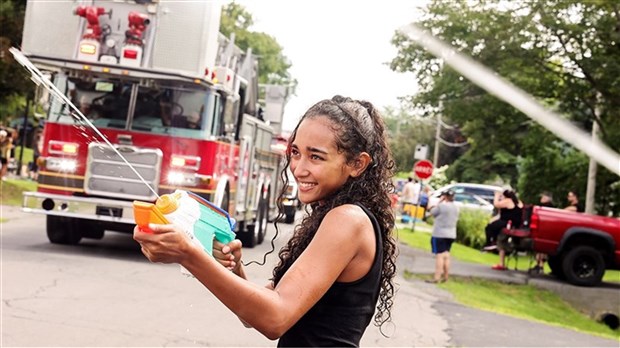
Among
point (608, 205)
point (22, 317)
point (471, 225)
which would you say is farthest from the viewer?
point (471, 225)

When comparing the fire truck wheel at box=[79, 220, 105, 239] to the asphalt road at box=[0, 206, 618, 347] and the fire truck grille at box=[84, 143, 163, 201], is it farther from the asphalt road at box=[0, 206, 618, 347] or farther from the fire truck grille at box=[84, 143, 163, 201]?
the fire truck grille at box=[84, 143, 163, 201]

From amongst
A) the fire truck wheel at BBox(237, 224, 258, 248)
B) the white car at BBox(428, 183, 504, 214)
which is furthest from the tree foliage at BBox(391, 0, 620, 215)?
the white car at BBox(428, 183, 504, 214)

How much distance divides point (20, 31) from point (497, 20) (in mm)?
12320

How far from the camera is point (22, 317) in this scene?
888 cm

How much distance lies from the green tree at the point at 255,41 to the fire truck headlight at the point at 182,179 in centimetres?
5122

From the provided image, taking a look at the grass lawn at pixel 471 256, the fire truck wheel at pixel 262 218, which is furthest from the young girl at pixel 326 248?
the grass lawn at pixel 471 256

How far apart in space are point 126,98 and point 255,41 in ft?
177

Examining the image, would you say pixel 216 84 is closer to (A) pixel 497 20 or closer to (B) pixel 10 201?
(A) pixel 497 20

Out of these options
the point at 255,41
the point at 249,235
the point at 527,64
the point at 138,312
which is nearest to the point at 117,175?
the point at 138,312

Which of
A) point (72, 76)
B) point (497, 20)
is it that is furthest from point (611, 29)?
point (72, 76)

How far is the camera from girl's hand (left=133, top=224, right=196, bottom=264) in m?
2.29

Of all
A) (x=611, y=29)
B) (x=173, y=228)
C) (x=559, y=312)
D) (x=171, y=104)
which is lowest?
(x=559, y=312)

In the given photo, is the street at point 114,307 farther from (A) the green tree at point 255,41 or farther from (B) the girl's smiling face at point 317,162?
(A) the green tree at point 255,41

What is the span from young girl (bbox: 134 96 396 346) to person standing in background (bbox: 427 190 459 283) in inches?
551
